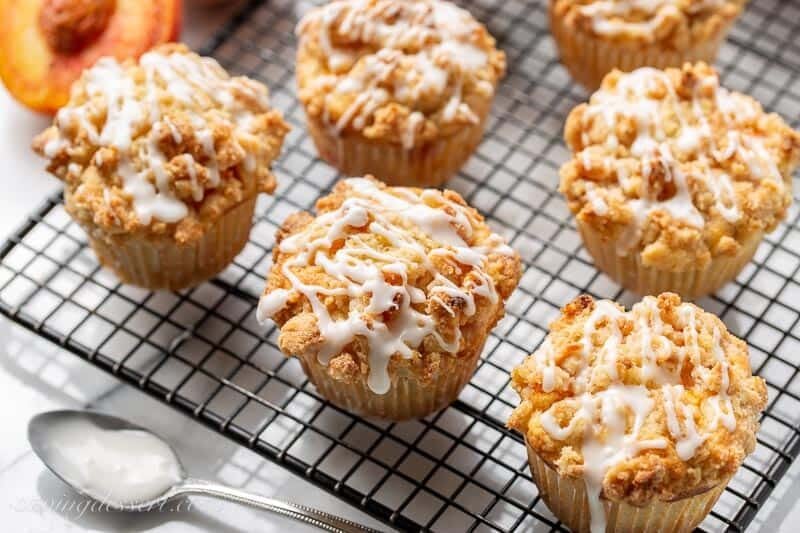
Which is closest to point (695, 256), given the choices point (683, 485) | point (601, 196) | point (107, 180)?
point (601, 196)

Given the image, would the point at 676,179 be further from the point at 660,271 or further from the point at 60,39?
the point at 60,39

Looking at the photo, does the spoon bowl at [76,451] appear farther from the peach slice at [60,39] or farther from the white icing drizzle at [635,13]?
the white icing drizzle at [635,13]

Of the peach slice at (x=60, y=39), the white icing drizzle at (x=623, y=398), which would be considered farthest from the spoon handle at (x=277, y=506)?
the peach slice at (x=60, y=39)

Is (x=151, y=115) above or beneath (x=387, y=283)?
above

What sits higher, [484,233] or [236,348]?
[484,233]

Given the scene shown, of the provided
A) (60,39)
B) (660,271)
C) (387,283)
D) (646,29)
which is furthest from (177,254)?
(646,29)

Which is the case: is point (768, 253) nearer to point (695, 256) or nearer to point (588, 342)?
point (695, 256)

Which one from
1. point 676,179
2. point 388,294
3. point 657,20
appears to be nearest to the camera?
point 388,294
